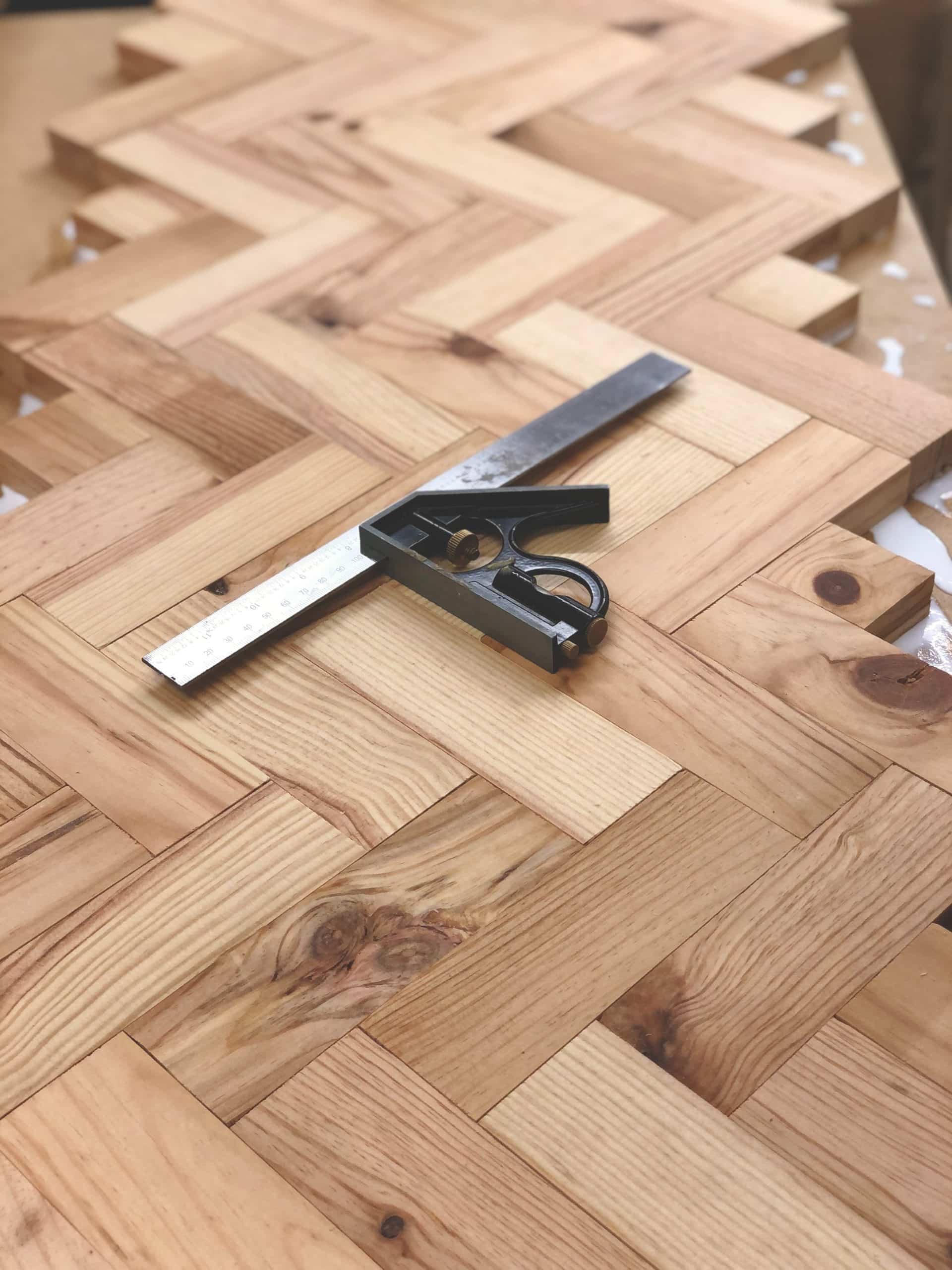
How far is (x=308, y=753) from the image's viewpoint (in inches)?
44.0

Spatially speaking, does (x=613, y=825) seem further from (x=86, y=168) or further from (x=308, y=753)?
(x=86, y=168)

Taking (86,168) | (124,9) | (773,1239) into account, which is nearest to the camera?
(773,1239)

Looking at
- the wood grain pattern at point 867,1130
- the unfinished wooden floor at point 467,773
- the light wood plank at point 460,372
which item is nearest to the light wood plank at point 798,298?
the unfinished wooden floor at point 467,773

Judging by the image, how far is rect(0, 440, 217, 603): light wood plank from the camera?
1298mm

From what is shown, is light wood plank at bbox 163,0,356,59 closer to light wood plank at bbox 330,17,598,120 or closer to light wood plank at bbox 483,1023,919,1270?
light wood plank at bbox 330,17,598,120

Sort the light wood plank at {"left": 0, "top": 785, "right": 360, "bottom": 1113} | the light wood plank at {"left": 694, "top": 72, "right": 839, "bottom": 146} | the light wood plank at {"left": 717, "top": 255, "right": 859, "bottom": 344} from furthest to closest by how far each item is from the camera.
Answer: the light wood plank at {"left": 694, "top": 72, "right": 839, "bottom": 146}
the light wood plank at {"left": 717, "top": 255, "right": 859, "bottom": 344}
the light wood plank at {"left": 0, "top": 785, "right": 360, "bottom": 1113}

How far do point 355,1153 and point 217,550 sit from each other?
0.62 metres

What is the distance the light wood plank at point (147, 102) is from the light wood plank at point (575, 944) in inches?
55.2

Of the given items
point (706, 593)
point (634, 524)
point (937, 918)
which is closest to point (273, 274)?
point (634, 524)

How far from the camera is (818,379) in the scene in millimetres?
1466

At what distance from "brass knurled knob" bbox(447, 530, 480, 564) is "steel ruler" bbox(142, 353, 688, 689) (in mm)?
71

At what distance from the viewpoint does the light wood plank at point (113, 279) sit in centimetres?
160

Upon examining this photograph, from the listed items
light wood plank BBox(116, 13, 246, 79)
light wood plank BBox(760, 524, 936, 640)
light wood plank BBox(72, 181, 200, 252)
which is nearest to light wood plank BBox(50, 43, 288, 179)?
light wood plank BBox(116, 13, 246, 79)

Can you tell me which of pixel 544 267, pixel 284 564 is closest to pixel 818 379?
pixel 544 267
